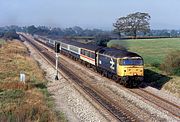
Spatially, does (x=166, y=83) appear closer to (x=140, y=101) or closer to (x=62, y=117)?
(x=140, y=101)

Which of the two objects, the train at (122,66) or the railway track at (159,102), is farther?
the train at (122,66)

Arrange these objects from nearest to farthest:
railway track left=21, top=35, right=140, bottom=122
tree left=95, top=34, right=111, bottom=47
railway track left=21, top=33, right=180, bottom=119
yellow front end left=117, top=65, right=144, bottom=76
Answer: railway track left=21, top=35, right=140, bottom=122 → railway track left=21, top=33, right=180, bottom=119 → yellow front end left=117, top=65, right=144, bottom=76 → tree left=95, top=34, right=111, bottom=47

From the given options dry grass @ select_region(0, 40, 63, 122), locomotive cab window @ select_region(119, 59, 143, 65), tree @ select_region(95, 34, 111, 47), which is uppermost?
locomotive cab window @ select_region(119, 59, 143, 65)

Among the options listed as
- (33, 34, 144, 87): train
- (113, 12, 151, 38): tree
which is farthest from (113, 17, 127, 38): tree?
(33, 34, 144, 87): train

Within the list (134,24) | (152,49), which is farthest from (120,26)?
(152,49)

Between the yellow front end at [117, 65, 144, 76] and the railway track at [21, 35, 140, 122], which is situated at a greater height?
the yellow front end at [117, 65, 144, 76]

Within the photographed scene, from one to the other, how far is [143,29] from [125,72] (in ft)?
324

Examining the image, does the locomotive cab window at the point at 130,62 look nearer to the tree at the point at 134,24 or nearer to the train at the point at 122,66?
the train at the point at 122,66

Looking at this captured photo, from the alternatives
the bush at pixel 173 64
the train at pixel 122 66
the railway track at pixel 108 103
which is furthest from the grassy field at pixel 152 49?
the railway track at pixel 108 103

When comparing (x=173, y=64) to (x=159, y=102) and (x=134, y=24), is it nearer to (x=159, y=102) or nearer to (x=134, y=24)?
(x=159, y=102)

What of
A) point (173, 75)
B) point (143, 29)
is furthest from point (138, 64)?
point (143, 29)

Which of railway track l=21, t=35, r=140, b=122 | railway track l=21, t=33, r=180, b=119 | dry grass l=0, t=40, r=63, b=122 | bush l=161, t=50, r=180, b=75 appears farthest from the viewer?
bush l=161, t=50, r=180, b=75

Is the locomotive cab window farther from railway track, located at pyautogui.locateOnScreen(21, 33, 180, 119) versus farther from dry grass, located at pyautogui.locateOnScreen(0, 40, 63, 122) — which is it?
dry grass, located at pyautogui.locateOnScreen(0, 40, 63, 122)

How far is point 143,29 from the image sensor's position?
4941 inches
